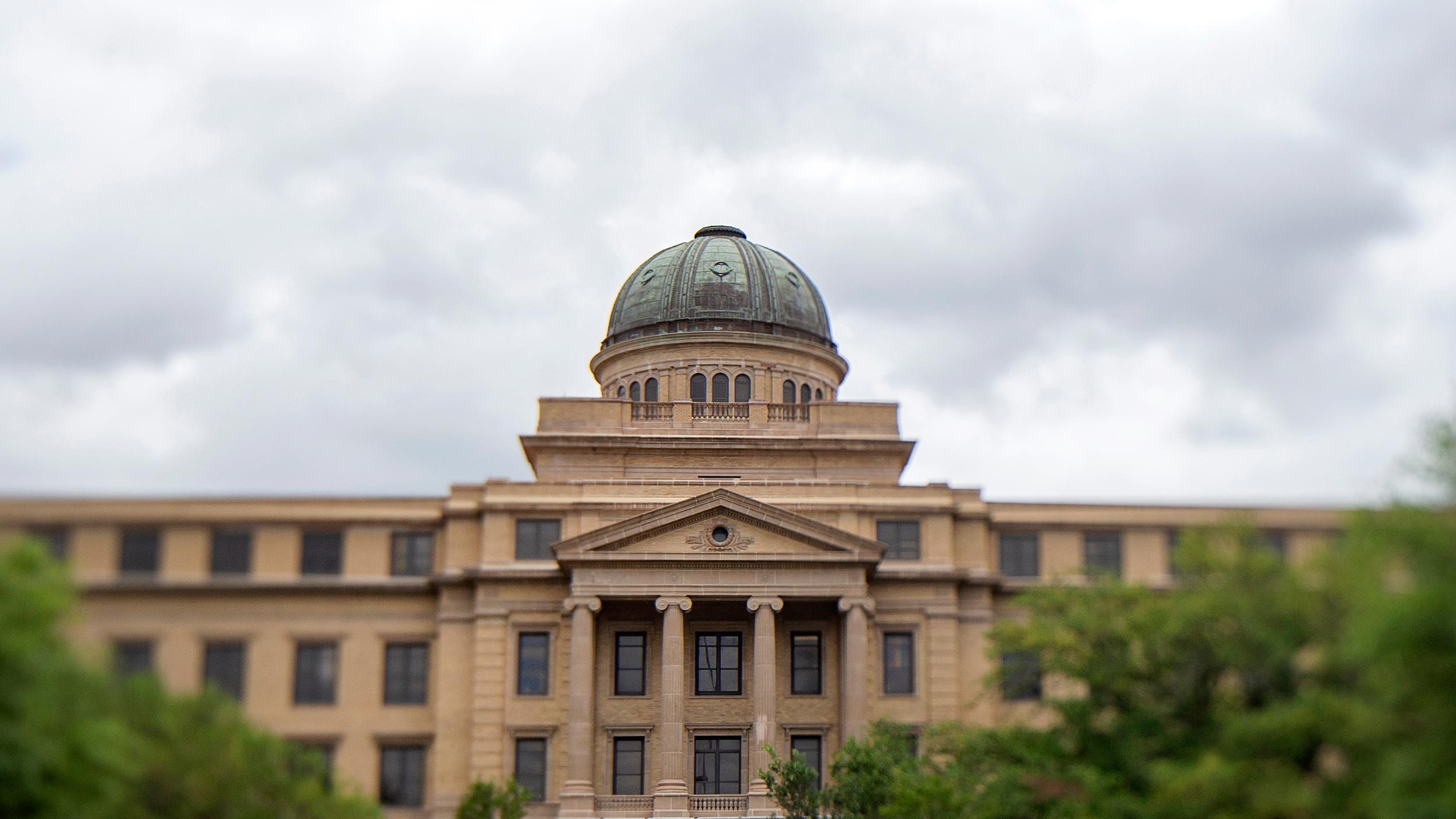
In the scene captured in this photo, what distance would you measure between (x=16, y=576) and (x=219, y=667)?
800 centimetres

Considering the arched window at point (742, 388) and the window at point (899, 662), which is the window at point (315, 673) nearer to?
the window at point (899, 662)

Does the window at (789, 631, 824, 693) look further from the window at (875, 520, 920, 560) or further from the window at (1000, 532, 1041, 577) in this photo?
the window at (1000, 532, 1041, 577)

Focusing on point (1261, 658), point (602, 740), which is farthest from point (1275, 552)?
point (602, 740)

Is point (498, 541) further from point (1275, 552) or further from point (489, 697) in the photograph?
point (1275, 552)

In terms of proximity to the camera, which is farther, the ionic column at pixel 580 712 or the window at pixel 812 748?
the window at pixel 812 748

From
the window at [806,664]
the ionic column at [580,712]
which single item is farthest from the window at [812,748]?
the ionic column at [580,712]

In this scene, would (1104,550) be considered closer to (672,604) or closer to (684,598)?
(684,598)

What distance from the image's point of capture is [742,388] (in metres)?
74.2

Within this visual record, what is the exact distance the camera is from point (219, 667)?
31.4m

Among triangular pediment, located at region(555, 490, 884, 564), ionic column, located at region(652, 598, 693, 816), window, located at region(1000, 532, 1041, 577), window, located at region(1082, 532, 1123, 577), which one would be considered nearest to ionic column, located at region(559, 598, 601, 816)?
triangular pediment, located at region(555, 490, 884, 564)

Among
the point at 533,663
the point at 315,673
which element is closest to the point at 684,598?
the point at 533,663

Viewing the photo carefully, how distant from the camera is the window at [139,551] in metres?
28.9

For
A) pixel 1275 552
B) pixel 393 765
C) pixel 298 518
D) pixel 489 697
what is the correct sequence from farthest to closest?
pixel 489 697, pixel 393 765, pixel 298 518, pixel 1275 552

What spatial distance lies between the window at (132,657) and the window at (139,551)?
1300 mm
